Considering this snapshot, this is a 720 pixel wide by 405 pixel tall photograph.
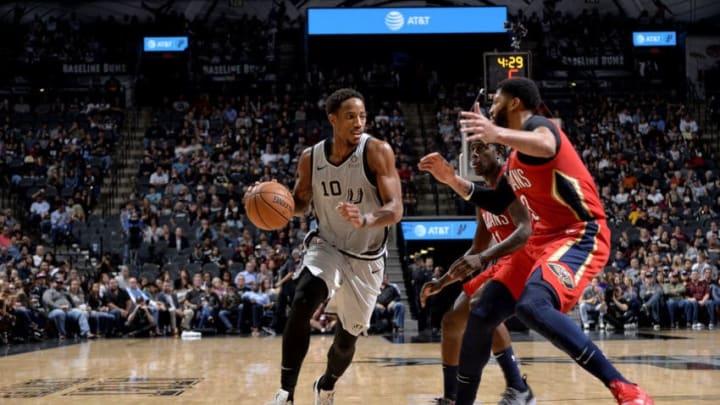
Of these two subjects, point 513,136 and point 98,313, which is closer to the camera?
point 513,136

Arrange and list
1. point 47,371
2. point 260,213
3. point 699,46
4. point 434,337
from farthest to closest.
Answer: point 699,46
point 434,337
point 47,371
point 260,213

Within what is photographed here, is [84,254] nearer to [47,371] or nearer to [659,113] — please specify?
[47,371]

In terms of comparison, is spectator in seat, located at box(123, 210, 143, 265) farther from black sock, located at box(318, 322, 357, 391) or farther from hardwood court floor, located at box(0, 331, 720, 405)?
black sock, located at box(318, 322, 357, 391)

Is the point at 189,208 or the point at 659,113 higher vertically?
the point at 659,113

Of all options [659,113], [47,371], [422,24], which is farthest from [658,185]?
[47,371]

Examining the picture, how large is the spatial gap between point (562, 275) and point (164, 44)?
22229 millimetres

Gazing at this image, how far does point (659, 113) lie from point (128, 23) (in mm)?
15296

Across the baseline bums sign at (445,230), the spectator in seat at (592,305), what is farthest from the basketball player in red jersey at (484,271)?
the baseline bums sign at (445,230)

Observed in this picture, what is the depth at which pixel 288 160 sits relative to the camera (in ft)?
65.1

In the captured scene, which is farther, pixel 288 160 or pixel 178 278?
pixel 288 160

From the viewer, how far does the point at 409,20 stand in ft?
79.1

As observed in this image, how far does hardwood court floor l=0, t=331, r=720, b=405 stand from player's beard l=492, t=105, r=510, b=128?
2.01m

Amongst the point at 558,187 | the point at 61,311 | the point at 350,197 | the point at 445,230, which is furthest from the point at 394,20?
the point at 558,187

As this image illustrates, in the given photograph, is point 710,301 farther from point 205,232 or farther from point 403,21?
point 403,21
